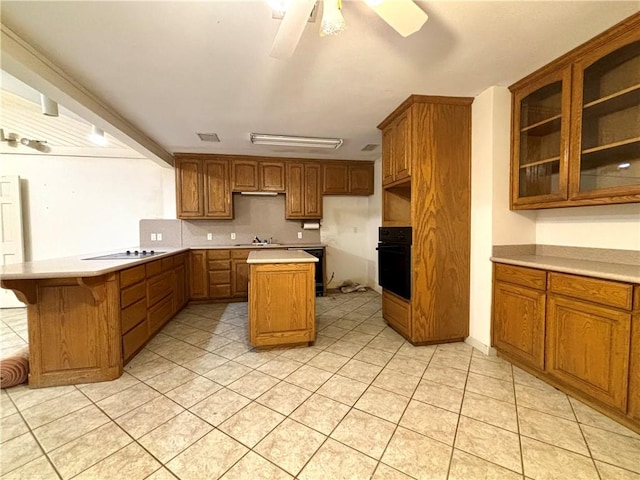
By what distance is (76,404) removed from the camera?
181cm

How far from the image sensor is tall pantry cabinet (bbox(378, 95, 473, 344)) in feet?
8.35

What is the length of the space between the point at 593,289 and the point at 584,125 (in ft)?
3.82

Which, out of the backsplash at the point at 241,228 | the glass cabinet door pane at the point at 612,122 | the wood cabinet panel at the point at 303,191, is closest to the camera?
the glass cabinet door pane at the point at 612,122

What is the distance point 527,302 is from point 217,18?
9.41 ft

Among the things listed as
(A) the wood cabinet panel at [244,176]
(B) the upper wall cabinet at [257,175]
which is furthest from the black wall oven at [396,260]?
(A) the wood cabinet panel at [244,176]

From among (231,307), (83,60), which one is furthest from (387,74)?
(231,307)

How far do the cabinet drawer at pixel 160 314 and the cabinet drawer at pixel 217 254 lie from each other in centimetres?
98

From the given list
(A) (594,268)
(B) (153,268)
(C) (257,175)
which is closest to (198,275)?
(B) (153,268)

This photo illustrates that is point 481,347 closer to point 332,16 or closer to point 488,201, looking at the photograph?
point 488,201

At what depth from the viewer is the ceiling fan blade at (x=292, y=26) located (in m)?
1.18

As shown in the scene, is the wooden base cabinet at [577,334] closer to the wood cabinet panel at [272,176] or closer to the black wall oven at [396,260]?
the black wall oven at [396,260]

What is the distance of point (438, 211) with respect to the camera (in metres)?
2.59

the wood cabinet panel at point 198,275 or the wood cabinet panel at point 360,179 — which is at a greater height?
the wood cabinet panel at point 360,179

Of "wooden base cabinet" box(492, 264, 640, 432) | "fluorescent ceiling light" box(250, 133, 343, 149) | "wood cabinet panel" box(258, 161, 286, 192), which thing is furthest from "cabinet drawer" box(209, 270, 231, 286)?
"wooden base cabinet" box(492, 264, 640, 432)
